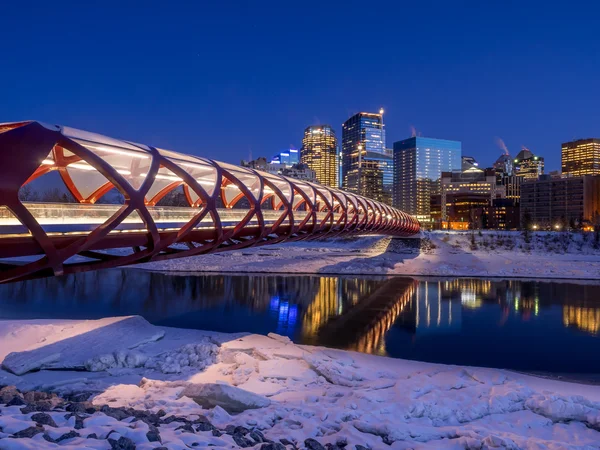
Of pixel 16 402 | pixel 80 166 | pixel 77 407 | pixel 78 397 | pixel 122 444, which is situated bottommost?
pixel 78 397

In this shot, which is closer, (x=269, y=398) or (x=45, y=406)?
(x=45, y=406)

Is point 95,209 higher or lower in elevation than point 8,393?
higher

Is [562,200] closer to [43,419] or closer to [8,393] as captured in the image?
[8,393]

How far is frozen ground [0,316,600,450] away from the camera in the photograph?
24.7 feet

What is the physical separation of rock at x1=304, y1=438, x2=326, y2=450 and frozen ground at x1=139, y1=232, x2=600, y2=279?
32138 millimetres

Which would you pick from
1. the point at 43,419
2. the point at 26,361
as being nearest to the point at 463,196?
the point at 26,361

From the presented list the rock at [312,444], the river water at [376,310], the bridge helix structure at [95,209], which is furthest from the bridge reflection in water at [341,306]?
the rock at [312,444]

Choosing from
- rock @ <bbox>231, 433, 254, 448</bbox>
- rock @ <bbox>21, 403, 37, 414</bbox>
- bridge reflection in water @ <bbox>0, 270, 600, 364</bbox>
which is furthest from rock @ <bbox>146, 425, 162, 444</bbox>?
bridge reflection in water @ <bbox>0, 270, 600, 364</bbox>

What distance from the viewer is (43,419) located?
23.1ft

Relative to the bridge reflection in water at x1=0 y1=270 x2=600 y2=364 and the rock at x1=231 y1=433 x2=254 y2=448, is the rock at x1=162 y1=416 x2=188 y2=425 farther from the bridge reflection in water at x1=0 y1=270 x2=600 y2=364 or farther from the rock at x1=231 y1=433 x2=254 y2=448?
the bridge reflection in water at x1=0 y1=270 x2=600 y2=364

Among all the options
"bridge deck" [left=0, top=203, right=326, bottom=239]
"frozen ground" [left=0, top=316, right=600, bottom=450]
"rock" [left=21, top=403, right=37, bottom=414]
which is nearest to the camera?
"frozen ground" [left=0, top=316, right=600, bottom=450]

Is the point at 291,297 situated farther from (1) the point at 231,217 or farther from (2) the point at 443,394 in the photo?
(2) the point at 443,394

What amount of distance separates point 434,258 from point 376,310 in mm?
25073

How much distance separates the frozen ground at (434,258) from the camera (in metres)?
40.4
